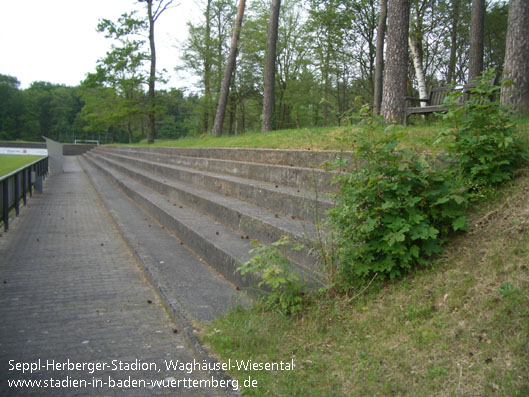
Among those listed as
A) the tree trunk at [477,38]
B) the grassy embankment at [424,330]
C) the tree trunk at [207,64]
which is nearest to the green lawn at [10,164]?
the tree trunk at [207,64]

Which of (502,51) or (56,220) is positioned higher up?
(502,51)

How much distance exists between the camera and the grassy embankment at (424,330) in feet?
7.43

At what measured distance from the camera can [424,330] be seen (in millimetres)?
2664

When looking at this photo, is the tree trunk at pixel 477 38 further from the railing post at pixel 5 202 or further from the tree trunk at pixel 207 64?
the tree trunk at pixel 207 64

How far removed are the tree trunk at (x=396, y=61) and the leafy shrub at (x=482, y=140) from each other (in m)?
4.76

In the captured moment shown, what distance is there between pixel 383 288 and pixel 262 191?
3317mm

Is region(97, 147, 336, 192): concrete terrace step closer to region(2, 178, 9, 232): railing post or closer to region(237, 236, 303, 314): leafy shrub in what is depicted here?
region(237, 236, 303, 314): leafy shrub

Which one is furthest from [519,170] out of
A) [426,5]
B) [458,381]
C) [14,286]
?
[426,5]

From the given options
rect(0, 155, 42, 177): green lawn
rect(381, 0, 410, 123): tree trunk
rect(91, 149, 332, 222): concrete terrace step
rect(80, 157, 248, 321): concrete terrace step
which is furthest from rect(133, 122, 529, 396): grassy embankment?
rect(0, 155, 42, 177): green lawn

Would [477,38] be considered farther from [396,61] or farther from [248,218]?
[248,218]

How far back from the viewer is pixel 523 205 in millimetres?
3164

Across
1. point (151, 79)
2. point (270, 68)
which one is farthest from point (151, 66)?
point (270, 68)

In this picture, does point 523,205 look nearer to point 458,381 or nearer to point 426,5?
point 458,381

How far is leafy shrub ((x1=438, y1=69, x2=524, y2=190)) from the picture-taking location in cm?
355
